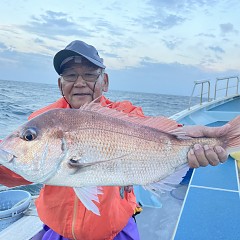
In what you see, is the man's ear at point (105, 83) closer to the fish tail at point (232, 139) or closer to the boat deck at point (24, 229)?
the fish tail at point (232, 139)

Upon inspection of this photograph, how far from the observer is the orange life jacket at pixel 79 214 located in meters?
1.94

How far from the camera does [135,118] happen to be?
69.3 inches

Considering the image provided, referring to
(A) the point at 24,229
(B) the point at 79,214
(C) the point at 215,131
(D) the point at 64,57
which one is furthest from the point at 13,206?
(C) the point at 215,131

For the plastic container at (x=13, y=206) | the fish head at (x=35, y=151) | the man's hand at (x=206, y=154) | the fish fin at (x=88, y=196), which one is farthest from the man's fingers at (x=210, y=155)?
the plastic container at (x=13, y=206)

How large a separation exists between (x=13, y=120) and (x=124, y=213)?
45.1ft

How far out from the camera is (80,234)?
1946 mm

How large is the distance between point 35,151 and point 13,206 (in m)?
2.30

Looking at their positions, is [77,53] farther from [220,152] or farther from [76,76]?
[220,152]

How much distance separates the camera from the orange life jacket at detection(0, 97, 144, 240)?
1943 mm

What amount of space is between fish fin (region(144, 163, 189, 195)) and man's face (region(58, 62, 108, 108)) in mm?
905

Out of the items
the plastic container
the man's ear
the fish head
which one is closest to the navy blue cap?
the man's ear

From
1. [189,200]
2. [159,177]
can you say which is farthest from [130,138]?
[189,200]

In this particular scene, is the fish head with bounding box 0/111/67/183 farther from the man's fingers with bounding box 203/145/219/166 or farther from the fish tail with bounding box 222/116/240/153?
the fish tail with bounding box 222/116/240/153

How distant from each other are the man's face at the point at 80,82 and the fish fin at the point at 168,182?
2.97 ft
